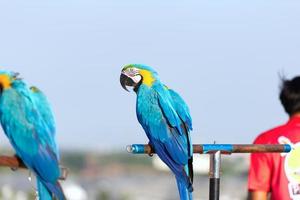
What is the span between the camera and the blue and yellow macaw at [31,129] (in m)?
2.67

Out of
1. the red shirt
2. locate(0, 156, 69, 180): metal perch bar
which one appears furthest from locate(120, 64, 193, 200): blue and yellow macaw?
the red shirt

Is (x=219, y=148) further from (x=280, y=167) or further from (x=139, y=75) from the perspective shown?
(x=280, y=167)

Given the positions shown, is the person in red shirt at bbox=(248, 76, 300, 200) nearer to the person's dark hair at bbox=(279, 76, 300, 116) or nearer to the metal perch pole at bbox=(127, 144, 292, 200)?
the person's dark hair at bbox=(279, 76, 300, 116)

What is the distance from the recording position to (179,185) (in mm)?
3072

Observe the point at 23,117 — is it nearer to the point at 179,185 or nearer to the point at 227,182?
the point at 179,185

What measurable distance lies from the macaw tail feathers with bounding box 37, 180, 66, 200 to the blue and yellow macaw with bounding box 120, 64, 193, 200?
1.71 ft

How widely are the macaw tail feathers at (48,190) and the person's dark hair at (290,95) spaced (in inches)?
53.9

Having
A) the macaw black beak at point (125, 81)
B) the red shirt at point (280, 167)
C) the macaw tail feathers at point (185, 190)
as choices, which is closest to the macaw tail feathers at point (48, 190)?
the macaw tail feathers at point (185, 190)

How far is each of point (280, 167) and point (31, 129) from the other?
1.33 metres

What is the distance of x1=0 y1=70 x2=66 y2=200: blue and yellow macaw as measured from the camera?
2.67m

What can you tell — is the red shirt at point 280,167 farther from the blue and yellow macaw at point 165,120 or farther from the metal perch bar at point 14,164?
the metal perch bar at point 14,164

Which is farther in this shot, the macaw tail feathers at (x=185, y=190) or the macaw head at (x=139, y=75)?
the macaw head at (x=139, y=75)

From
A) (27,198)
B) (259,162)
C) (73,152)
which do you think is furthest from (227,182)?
(73,152)

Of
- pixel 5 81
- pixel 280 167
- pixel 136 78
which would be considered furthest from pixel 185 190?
pixel 280 167
